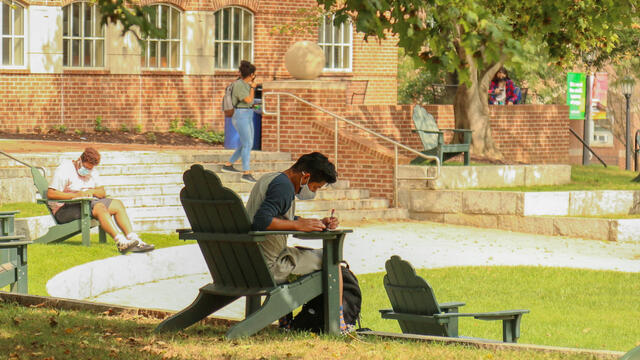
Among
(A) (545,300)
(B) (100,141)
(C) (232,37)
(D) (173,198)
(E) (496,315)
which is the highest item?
(C) (232,37)

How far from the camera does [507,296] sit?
1089cm

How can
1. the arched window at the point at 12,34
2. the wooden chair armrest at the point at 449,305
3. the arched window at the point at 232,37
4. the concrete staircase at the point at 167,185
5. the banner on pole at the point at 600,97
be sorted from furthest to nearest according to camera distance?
1. the banner on pole at the point at 600,97
2. the arched window at the point at 232,37
3. the arched window at the point at 12,34
4. the concrete staircase at the point at 167,185
5. the wooden chair armrest at the point at 449,305

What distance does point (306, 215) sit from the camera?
1655cm

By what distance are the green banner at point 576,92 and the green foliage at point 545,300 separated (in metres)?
19.8

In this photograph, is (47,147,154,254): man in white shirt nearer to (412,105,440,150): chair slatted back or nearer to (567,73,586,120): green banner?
(412,105,440,150): chair slatted back

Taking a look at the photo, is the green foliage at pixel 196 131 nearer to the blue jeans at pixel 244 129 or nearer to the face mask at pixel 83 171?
the blue jeans at pixel 244 129

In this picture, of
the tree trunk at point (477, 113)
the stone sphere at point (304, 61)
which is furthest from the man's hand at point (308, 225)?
the tree trunk at point (477, 113)

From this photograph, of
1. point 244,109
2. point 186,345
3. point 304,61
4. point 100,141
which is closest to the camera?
point 186,345

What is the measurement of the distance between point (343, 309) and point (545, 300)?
3.94m

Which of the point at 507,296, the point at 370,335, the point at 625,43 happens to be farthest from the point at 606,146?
the point at 370,335

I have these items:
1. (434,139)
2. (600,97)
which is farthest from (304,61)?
(600,97)

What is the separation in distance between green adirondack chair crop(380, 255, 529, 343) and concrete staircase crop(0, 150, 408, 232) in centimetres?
783

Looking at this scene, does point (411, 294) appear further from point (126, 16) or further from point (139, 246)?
point (139, 246)

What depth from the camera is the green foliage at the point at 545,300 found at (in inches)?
354
